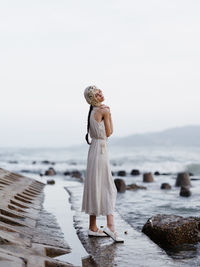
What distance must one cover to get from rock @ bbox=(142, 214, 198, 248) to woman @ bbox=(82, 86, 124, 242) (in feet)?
2.77

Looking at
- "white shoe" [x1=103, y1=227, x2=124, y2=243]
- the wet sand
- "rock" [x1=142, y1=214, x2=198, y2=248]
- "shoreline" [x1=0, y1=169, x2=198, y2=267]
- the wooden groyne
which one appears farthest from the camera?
"rock" [x1=142, y1=214, x2=198, y2=248]

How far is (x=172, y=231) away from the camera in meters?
6.26

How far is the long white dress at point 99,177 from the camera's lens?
595cm

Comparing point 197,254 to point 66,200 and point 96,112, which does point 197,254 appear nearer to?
point 96,112

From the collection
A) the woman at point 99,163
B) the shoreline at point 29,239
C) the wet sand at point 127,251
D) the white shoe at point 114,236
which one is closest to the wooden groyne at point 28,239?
the shoreline at point 29,239

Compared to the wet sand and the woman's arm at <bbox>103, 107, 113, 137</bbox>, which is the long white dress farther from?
the wet sand

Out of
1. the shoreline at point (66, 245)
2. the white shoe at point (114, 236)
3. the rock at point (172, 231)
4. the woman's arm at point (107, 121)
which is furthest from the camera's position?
the rock at point (172, 231)

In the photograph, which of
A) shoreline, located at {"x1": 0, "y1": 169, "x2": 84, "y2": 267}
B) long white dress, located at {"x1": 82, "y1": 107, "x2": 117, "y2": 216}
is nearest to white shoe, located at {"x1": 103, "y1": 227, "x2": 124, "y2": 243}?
long white dress, located at {"x1": 82, "y1": 107, "x2": 117, "y2": 216}

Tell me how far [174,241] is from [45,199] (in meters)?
5.27

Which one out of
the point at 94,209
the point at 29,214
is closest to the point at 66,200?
the point at 29,214

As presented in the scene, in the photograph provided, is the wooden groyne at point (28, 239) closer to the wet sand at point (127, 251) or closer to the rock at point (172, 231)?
the wet sand at point (127, 251)

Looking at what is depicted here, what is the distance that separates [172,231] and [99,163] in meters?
1.56

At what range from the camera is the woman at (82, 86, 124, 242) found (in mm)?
5906

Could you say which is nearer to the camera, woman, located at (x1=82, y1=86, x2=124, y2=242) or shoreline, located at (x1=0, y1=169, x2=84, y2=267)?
shoreline, located at (x1=0, y1=169, x2=84, y2=267)
